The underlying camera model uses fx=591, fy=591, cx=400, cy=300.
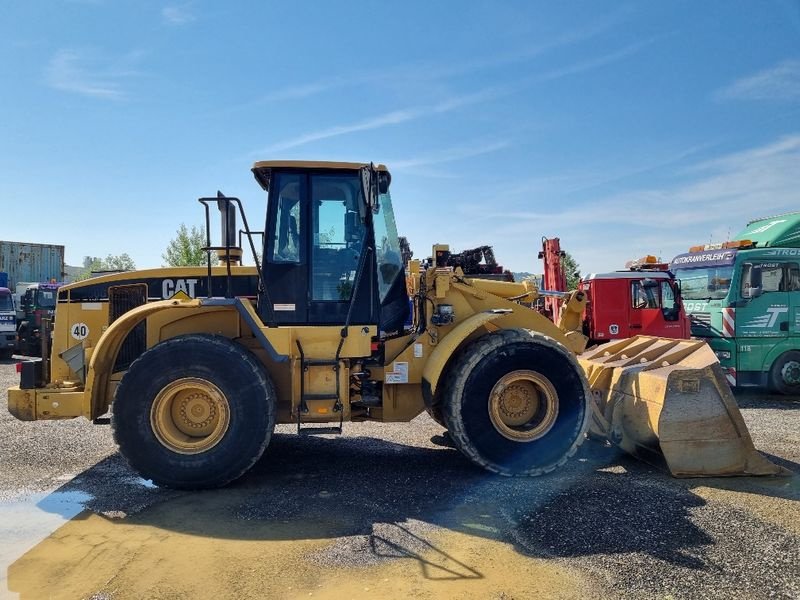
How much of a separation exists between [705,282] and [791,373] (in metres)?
2.13

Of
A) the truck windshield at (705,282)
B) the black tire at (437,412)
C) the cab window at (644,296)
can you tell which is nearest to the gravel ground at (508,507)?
the black tire at (437,412)

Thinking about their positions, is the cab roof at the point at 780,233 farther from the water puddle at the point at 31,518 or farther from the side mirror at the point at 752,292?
the water puddle at the point at 31,518

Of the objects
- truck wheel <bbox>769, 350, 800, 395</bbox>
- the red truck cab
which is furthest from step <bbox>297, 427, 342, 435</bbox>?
truck wheel <bbox>769, 350, 800, 395</bbox>

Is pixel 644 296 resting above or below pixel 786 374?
above

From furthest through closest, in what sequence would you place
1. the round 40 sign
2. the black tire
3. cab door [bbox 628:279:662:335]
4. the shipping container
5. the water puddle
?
1. the shipping container
2. cab door [bbox 628:279:662:335]
3. the round 40 sign
4. the black tire
5. the water puddle

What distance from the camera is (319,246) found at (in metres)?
5.54

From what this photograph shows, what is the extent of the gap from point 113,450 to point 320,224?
142 inches

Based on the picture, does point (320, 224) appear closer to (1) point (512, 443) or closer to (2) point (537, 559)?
(1) point (512, 443)

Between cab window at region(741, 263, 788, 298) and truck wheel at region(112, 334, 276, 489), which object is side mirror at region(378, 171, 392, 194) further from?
cab window at region(741, 263, 788, 298)

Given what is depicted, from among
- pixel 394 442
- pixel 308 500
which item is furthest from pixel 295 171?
pixel 394 442

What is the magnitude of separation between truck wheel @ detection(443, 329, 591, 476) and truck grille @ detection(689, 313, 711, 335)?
6909 mm

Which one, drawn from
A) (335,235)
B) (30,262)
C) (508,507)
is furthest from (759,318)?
(30,262)

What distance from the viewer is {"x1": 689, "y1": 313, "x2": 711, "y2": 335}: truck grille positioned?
11.1 metres

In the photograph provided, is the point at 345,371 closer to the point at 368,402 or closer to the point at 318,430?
the point at 368,402
